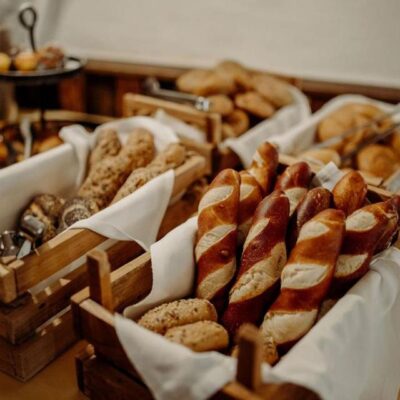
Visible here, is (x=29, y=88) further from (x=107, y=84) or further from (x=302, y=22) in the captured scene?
(x=302, y=22)

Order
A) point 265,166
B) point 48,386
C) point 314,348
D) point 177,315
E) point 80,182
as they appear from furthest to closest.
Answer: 1. point 80,182
2. point 265,166
3. point 48,386
4. point 177,315
5. point 314,348

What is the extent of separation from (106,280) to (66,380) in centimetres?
27

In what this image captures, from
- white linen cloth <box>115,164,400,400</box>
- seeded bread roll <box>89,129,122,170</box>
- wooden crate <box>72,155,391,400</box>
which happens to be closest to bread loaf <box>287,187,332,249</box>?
white linen cloth <box>115,164,400,400</box>

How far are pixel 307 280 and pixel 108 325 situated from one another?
0.30 metres

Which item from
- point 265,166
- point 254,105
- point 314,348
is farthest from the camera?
point 254,105

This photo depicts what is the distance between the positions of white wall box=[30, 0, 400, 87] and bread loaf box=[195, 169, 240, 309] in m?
1.15

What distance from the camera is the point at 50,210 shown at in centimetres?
113

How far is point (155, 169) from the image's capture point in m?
1.18

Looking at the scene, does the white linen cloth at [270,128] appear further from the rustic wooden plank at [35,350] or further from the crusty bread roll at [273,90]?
the rustic wooden plank at [35,350]

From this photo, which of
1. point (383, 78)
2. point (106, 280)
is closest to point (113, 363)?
point (106, 280)

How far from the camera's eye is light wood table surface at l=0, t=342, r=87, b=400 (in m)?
0.90

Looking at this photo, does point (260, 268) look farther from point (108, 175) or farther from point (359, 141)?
point (359, 141)

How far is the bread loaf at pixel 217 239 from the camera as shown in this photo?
0.90 m

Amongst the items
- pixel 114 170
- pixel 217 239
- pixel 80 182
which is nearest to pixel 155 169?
pixel 114 170
